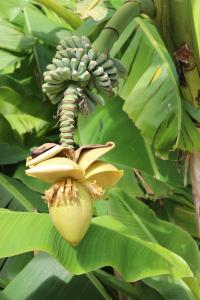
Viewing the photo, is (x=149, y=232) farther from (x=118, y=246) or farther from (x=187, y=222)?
(x=187, y=222)

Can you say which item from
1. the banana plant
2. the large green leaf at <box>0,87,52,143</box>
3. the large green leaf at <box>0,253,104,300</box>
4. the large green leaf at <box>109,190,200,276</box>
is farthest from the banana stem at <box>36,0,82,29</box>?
the large green leaf at <box>0,253,104,300</box>

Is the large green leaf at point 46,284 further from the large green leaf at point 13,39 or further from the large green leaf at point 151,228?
the large green leaf at point 13,39

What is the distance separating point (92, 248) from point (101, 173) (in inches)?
12.6

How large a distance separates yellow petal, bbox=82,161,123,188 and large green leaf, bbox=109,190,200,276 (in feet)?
1.61

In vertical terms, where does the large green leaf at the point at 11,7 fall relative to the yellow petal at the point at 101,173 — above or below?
below

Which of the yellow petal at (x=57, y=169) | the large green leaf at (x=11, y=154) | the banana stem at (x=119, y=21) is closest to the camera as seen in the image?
the yellow petal at (x=57, y=169)

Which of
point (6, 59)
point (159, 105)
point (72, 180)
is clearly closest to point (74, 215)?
point (72, 180)

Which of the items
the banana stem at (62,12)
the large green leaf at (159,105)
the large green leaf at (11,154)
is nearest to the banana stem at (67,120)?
the large green leaf at (159,105)

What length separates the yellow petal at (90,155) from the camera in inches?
19.8

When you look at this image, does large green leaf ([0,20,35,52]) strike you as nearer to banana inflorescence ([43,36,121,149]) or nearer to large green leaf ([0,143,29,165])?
large green leaf ([0,143,29,165])

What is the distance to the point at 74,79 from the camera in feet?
1.73

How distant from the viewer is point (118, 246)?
32.9 inches

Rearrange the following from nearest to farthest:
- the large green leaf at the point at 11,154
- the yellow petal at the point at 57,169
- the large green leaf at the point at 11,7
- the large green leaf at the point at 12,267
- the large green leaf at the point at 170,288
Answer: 1. the yellow petal at the point at 57,169
2. the large green leaf at the point at 170,288
3. the large green leaf at the point at 11,7
4. the large green leaf at the point at 12,267
5. the large green leaf at the point at 11,154

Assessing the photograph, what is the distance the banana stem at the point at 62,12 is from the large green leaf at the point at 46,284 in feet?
2.08
